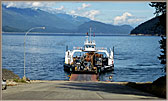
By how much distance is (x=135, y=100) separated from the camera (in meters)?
16.6

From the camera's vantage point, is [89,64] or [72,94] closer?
[72,94]

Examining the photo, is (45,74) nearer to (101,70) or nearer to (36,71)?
(36,71)

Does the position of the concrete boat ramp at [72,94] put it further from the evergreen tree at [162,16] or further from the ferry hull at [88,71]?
the ferry hull at [88,71]

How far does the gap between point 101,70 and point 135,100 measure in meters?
47.5

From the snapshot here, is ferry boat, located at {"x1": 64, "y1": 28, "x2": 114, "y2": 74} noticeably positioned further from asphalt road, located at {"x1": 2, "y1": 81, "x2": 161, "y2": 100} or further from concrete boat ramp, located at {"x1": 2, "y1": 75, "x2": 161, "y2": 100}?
asphalt road, located at {"x1": 2, "y1": 81, "x2": 161, "y2": 100}

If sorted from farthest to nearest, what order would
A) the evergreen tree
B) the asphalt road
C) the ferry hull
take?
the ferry hull, the evergreen tree, the asphalt road

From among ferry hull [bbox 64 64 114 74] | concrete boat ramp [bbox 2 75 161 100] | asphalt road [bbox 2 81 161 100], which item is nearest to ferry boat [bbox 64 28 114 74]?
ferry hull [bbox 64 64 114 74]

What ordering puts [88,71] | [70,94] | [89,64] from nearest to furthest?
[70,94] → [88,71] → [89,64]

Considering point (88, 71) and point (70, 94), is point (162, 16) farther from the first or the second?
point (88, 71)

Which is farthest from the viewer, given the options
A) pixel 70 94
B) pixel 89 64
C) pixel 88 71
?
Result: pixel 89 64

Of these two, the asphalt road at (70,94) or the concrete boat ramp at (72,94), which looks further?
the asphalt road at (70,94)

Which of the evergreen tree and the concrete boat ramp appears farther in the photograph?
the evergreen tree

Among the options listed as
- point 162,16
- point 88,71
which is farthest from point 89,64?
point 162,16

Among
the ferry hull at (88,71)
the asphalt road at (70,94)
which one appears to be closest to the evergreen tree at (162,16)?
the asphalt road at (70,94)
